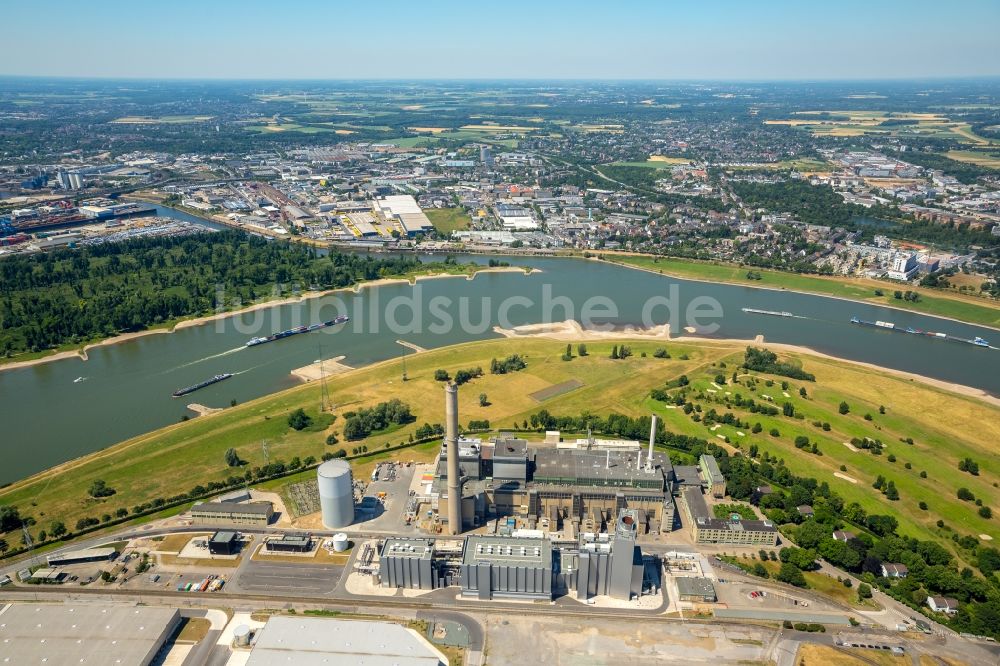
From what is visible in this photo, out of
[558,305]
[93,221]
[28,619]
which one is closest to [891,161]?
[558,305]

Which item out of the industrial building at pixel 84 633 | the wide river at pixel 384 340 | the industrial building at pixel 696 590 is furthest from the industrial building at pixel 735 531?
the wide river at pixel 384 340

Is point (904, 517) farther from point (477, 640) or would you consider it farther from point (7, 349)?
point (7, 349)

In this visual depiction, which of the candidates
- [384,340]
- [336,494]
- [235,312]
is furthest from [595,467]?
[235,312]

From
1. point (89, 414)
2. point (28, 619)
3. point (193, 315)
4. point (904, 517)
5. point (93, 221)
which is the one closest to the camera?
point (28, 619)

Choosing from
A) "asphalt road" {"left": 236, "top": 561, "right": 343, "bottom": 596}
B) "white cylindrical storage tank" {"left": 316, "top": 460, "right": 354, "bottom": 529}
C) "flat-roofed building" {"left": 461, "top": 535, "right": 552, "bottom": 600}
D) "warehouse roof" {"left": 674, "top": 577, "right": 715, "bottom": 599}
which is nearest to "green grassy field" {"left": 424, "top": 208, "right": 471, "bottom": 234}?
"white cylindrical storage tank" {"left": 316, "top": 460, "right": 354, "bottom": 529}

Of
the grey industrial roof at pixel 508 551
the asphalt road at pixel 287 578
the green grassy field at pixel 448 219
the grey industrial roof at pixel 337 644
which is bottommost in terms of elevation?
the asphalt road at pixel 287 578

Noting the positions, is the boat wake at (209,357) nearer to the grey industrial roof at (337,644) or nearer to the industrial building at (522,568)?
the industrial building at (522,568)
